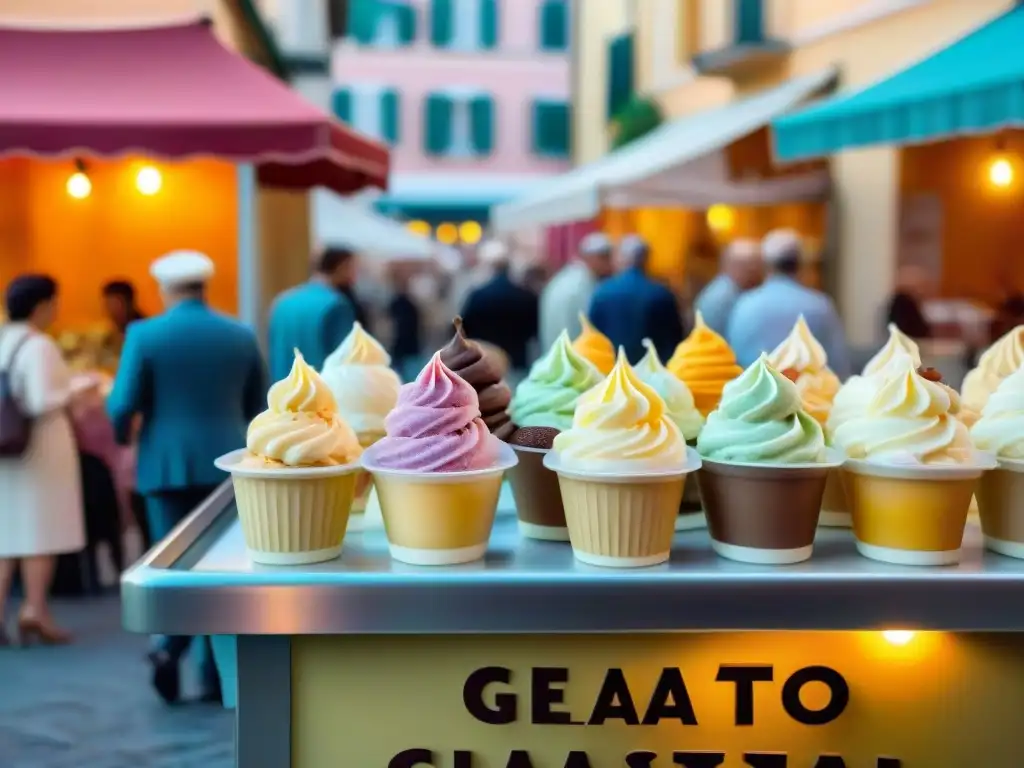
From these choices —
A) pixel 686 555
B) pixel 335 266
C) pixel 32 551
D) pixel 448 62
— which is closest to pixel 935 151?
pixel 335 266

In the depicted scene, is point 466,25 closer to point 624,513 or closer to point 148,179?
point 148,179

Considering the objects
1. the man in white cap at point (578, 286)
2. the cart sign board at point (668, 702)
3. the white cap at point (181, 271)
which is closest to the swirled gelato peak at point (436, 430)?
the cart sign board at point (668, 702)

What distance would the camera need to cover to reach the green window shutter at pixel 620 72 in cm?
1842

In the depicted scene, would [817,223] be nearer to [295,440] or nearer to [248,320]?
[248,320]

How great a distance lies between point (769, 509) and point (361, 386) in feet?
3.23

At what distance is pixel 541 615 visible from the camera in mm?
2072

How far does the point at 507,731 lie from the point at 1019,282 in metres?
8.27

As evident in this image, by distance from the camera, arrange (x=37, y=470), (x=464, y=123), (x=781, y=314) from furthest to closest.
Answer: (x=464, y=123), (x=781, y=314), (x=37, y=470)

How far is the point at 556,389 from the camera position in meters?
2.66

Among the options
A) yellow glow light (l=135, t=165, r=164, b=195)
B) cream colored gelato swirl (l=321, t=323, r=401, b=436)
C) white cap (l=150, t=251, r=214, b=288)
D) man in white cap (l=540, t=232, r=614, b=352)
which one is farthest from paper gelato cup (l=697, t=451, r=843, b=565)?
yellow glow light (l=135, t=165, r=164, b=195)

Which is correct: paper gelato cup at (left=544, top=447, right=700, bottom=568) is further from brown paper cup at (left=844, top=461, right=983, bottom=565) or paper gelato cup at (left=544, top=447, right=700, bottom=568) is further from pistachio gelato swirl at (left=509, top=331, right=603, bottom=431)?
pistachio gelato swirl at (left=509, top=331, right=603, bottom=431)

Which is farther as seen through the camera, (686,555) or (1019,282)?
(1019,282)

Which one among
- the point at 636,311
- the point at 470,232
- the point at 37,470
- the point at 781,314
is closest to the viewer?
the point at 37,470

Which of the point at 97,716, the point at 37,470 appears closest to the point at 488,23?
the point at 37,470
